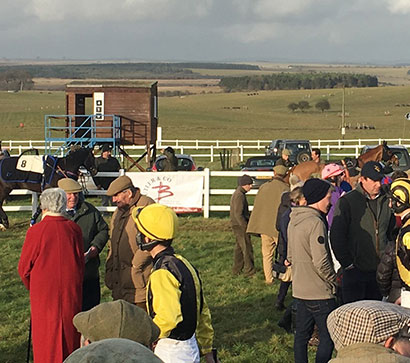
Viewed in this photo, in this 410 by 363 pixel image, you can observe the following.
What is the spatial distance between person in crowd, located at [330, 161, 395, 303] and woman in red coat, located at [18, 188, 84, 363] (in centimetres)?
264

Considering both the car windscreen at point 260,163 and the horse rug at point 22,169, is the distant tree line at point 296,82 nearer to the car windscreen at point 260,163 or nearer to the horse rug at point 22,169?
the car windscreen at point 260,163

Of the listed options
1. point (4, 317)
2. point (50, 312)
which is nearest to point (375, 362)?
point (50, 312)

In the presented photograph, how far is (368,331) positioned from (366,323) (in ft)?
0.12

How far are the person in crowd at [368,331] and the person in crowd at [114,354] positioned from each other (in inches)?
43.5

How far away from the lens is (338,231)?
7.38m

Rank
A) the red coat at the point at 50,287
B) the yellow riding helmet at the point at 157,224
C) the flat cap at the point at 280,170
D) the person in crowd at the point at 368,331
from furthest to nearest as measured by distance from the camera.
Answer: the flat cap at the point at 280,170 < the red coat at the point at 50,287 < the yellow riding helmet at the point at 157,224 < the person in crowd at the point at 368,331

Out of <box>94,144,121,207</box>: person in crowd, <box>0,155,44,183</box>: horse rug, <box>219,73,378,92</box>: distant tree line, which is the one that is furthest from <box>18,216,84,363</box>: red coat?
<box>219,73,378,92</box>: distant tree line

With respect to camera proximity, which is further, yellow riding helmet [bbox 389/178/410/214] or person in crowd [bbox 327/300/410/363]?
yellow riding helmet [bbox 389/178/410/214]

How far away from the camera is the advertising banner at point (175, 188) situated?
1700cm

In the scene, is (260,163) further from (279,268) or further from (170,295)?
(170,295)

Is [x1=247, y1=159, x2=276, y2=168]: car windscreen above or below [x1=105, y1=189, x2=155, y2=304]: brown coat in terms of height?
above

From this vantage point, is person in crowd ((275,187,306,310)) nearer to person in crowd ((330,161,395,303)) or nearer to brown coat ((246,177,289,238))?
person in crowd ((330,161,395,303))

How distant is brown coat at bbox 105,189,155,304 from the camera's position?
22.8 ft

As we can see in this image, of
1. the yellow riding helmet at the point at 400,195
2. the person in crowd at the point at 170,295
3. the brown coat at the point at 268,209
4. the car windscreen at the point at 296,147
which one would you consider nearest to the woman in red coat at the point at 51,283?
the person in crowd at the point at 170,295
